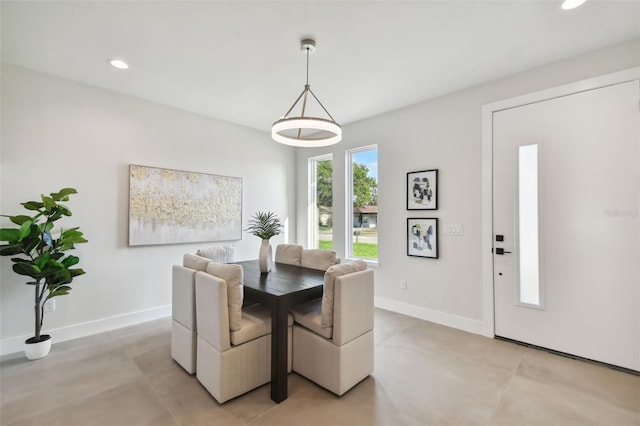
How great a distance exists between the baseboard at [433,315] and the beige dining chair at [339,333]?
155 cm

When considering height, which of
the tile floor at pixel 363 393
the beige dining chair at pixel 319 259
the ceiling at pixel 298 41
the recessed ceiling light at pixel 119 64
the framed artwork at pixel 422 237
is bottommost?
the tile floor at pixel 363 393

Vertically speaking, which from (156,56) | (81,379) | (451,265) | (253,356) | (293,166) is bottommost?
(81,379)

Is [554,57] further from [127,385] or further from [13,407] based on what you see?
[13,407]

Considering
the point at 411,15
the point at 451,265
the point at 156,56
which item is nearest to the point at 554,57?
the point at 411,15

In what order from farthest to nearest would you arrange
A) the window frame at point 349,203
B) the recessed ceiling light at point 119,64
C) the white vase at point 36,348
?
1. the window frame at point 349,203
2. the recessed ceiling light at point 119,64
3. the white vase at point 36,348

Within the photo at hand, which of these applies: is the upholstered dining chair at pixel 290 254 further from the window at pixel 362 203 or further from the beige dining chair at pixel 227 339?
Answer: the window at pixel 362 203

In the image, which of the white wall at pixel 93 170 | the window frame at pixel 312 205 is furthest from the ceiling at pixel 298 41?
the window frame at pixel 312 205

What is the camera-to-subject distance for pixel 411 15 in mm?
2092

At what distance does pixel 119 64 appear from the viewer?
2.75 m

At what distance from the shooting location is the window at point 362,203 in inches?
170

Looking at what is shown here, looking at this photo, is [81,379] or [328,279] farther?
[81,379]

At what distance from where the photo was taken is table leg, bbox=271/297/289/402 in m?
1.97

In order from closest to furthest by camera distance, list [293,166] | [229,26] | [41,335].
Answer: [229,26] → [41,335] → [293,166]

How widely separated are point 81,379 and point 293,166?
4133 millimetres
